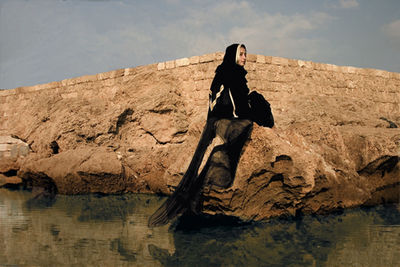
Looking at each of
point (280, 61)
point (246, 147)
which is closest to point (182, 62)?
point (280, 61)

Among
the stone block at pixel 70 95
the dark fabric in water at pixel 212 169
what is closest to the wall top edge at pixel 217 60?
the stone block at pixel 70 95

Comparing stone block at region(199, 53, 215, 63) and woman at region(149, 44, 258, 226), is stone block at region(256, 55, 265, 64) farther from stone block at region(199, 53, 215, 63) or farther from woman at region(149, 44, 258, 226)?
woman at region(149, 44, 258, 226)

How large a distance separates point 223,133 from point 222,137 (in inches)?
1.7

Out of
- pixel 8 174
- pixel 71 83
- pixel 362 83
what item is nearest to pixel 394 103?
pixel 362 83

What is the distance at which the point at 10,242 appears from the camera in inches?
131

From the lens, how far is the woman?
3250 mm

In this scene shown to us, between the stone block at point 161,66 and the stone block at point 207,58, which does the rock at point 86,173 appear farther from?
the stone block at point 207,58

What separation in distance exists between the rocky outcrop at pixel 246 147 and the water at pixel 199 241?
0.26m

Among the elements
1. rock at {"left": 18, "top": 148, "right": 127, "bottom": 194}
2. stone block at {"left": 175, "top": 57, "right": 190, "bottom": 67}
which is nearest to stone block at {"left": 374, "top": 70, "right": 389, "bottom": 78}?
stone block at {"left": 175, "top": 57, "right": 190, "bottom": 67}

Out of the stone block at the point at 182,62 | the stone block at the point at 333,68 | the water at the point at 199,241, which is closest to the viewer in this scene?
the water at the point at 199,241

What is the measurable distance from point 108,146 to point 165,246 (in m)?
4.31

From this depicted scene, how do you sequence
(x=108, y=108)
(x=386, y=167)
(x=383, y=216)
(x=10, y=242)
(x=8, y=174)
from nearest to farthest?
(x=10, y=242)
(x=383, y=216)
(x=386, y=167)
(x=108, y=108)
(x=8, y=174)

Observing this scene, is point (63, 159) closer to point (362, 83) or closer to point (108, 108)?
point (108, 108)

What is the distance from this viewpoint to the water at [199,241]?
9.05 ft
